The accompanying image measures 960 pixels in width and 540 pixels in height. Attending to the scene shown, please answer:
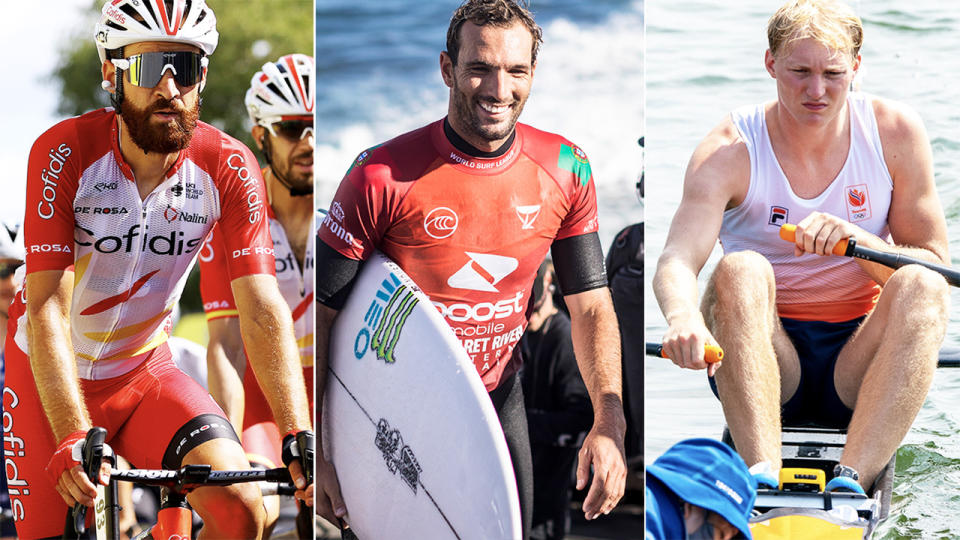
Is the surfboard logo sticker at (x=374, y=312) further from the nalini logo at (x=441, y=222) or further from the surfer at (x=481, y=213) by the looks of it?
the nalini logo at (x=441, y=222)

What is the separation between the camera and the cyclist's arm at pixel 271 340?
4.07 metres

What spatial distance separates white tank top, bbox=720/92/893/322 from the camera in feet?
12.9

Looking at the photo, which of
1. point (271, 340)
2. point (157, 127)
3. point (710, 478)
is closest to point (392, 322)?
point (271, 340)

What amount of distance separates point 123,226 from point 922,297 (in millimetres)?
2526

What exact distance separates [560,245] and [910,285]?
3.59 ft

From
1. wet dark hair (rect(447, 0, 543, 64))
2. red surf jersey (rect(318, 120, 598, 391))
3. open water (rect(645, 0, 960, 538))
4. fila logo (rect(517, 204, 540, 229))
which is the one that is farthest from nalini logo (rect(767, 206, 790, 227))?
wet dark hair (rect(447, 0, 543, 64))

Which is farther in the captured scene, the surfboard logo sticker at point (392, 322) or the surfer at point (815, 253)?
Result: the surfboard logo sticker at point (392, 322)

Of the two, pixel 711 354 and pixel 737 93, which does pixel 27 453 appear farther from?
pixel 737 93

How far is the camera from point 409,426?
3.81 m

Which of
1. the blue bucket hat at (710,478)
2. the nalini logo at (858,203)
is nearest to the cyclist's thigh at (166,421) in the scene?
the blue bucket hat at (710,478)

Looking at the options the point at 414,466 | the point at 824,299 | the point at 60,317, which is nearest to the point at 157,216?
the point at 60,317

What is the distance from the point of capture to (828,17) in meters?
3.85

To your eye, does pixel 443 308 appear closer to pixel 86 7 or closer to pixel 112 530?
pixel 112 530

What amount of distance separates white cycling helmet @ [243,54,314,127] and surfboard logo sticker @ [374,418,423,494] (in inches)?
52.2
